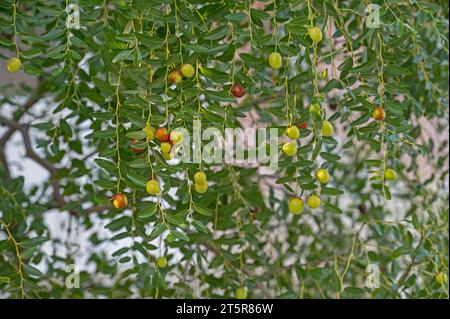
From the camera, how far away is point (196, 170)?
89 cm

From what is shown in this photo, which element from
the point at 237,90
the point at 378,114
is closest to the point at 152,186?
the point at 237,90

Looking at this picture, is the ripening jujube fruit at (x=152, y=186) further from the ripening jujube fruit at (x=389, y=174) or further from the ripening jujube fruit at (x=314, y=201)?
the ripening jujube fruit at (x=389, y=174)

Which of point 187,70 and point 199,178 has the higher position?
point 187,70

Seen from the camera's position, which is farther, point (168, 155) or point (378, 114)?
point (378, 114)

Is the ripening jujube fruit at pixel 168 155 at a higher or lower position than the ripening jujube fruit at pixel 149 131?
lower

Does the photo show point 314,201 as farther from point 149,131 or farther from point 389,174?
point 149,131

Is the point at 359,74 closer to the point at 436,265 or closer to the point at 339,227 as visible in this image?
the point at 436,265

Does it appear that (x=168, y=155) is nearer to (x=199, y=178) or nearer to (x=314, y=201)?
(x=199, y=178)

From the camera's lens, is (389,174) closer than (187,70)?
No

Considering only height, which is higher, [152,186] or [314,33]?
[314,33]

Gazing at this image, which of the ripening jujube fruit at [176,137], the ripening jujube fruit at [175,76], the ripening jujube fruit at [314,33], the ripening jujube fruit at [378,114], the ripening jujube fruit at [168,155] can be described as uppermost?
the ripening jujube fruit at [314,33]

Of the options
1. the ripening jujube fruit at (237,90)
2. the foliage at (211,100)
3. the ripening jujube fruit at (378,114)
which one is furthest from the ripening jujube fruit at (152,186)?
the ripening jujube fruit at (378,114)
